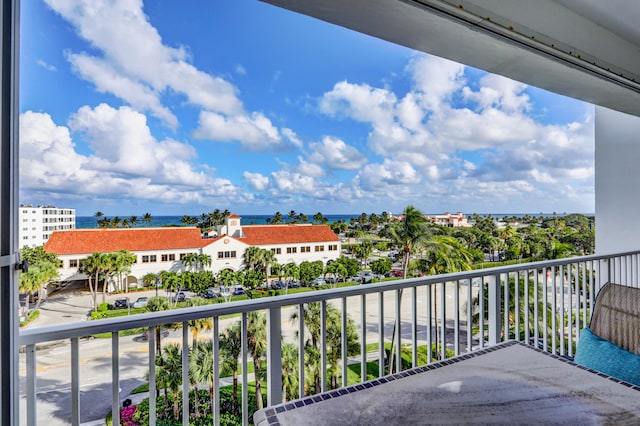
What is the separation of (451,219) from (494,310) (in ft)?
7.88

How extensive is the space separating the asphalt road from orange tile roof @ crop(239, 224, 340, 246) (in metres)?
0.82

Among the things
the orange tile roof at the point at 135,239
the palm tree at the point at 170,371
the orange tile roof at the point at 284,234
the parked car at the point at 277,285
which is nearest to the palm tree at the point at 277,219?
the orange tile roof at the point at 284,234

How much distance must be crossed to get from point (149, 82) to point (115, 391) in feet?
14.7

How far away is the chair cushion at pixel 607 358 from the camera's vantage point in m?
1.25

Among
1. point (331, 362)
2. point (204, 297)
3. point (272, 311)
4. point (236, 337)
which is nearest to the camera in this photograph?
point (272, 311)

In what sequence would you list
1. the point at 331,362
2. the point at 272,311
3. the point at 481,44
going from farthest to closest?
the point at 331,362, the point at 481,44, the point at 272,311

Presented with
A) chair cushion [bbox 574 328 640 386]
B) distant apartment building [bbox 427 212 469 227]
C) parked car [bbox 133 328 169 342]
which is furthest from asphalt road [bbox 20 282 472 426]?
distant apartment building [bbox 427 212 469 227]

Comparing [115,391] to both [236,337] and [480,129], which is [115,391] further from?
[480,129]

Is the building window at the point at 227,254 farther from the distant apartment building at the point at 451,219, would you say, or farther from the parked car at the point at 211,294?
the distant apartment building at the point at 451,219

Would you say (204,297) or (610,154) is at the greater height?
(610,154)

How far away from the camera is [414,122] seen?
7.90 metres

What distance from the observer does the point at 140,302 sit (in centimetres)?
231

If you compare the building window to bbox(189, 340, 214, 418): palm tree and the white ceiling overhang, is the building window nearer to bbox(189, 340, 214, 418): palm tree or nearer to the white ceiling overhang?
bbox(189, 340, 214, 418): palm tree

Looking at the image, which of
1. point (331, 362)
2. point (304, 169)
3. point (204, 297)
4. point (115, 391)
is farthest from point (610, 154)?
point (331, 362)
